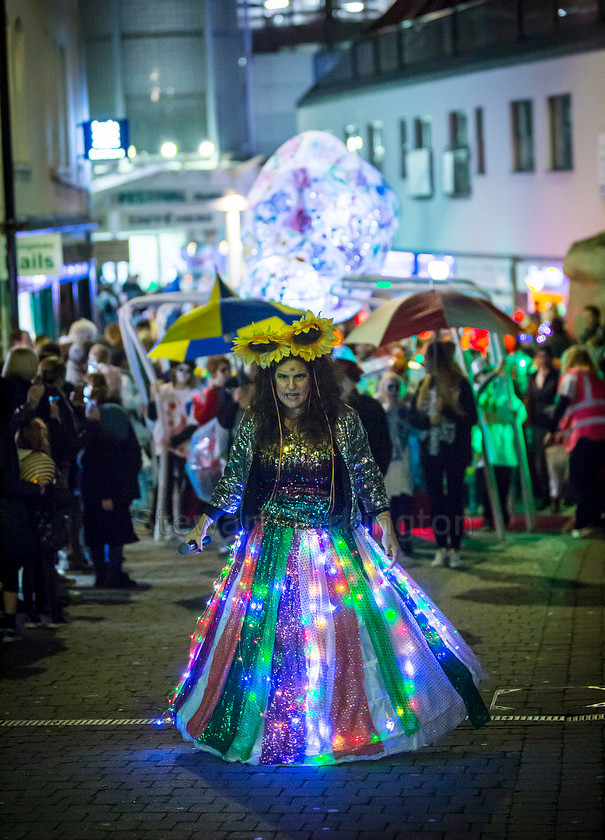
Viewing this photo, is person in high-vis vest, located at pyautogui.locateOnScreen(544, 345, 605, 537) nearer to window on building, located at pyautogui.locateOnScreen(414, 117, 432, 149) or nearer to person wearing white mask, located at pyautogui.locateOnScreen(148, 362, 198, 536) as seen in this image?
person wearing white mask, located at pyautogui.locateOnScreen(148, 362, 198, 536)

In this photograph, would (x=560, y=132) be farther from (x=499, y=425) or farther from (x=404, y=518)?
(x=404, y=518)

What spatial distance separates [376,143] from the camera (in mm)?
37781

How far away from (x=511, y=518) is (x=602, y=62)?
13590 mm

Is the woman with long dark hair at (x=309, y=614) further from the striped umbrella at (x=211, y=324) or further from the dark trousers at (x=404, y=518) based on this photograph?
the dark trousers at (x=404, y=518)

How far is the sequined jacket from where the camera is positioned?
7078 millimetres

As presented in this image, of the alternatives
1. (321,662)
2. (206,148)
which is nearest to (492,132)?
(206,148)

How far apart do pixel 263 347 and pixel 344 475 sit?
74cm

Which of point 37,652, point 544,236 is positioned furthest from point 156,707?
point 544,236

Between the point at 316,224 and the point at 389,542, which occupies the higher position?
the point at 316,224

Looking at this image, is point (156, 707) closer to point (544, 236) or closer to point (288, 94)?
point (544, 236)

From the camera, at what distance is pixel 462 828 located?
588 centimetres

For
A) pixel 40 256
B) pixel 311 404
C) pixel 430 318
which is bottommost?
pixel 311 404

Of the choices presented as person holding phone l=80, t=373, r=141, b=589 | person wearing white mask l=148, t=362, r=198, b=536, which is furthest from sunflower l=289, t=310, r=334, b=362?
person wearing white mask l=148, t=362, r=198, b=536

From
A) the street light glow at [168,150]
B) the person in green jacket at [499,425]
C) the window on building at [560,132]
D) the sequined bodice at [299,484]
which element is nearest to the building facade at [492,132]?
the window on building at [560,132]
